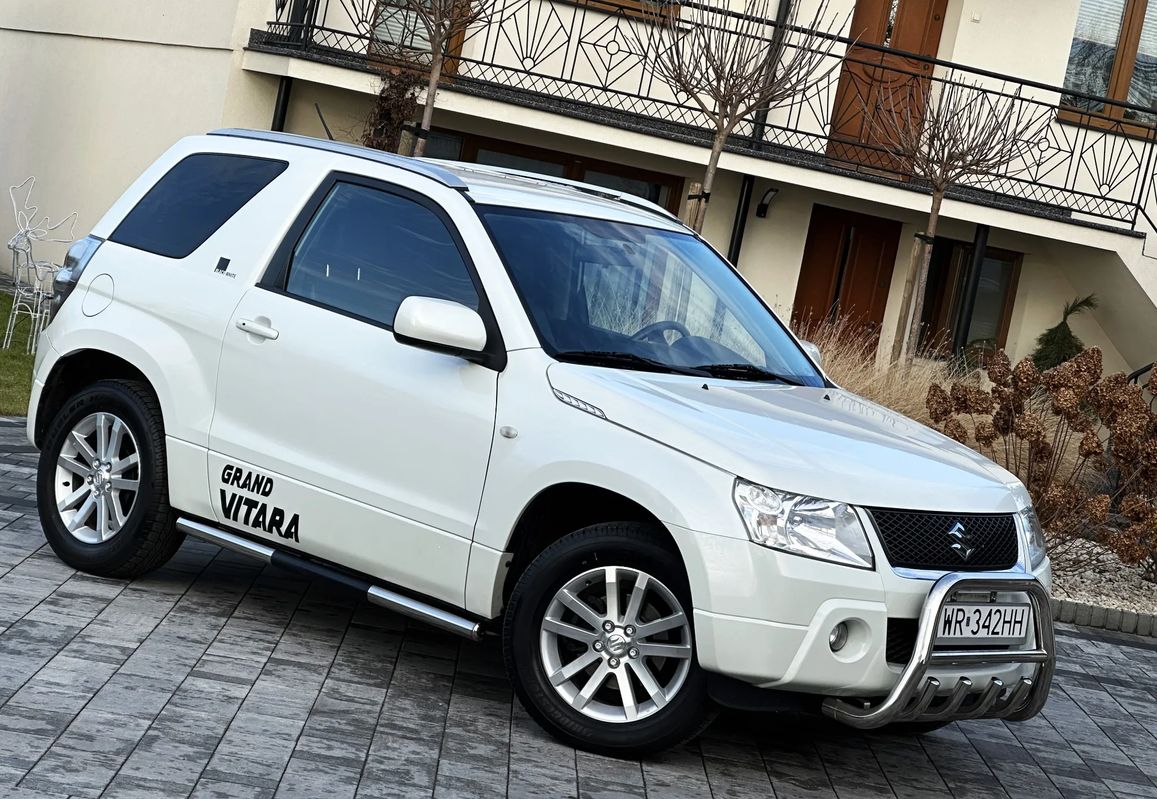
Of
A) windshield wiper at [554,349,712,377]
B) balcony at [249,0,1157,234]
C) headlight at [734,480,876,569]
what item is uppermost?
balcony at [249,0,1157,234]

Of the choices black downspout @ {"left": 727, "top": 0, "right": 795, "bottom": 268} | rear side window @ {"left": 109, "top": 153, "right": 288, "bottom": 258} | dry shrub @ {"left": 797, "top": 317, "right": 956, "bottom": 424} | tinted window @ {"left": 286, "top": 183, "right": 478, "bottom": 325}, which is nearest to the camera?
tinted window @ {"left": 286, "top": 183, "right": 478, "bottom": 325}

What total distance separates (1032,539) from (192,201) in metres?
3.76

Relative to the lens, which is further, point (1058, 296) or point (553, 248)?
point (1058, 296)

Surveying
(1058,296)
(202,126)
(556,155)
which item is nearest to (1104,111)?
(1058,296)

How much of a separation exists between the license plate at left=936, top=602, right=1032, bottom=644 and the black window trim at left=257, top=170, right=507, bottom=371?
177 cm

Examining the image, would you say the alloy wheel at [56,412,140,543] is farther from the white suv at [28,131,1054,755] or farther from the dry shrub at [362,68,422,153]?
the dry shrub at [362,68,422,153]

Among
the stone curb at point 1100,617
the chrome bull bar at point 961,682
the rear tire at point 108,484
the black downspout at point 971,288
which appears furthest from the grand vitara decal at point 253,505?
the black downspout at point 971,288

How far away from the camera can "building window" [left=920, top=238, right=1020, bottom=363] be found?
19734 millimetres

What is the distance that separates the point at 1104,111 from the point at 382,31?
909 centimetres

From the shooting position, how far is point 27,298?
530 inches

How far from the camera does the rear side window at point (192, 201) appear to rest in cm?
655

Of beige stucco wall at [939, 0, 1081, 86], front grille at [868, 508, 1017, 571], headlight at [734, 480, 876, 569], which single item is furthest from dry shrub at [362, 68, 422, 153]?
headlight at [734, 480, 876, 569]

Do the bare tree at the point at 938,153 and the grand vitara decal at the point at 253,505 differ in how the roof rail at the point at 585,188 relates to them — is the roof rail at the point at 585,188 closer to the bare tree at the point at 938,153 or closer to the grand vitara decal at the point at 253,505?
the grand vitara decal at the point at 253,505

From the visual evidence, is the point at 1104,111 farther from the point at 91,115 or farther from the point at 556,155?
the point at 91,115
